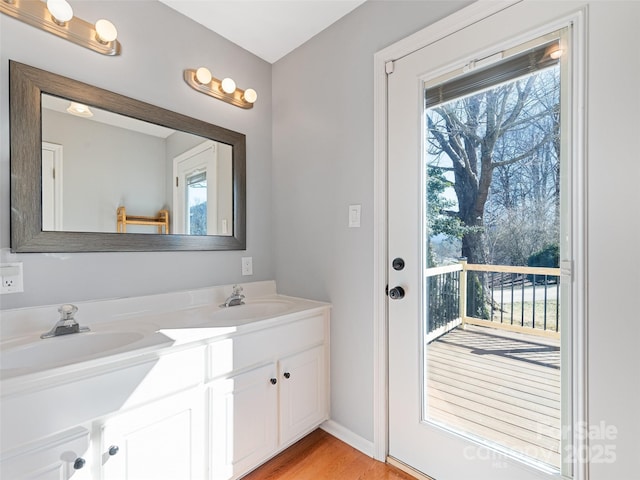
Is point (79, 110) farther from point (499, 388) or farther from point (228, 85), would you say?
point (499, 388)

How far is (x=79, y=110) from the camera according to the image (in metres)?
1.36

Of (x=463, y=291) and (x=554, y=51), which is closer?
(x=554, y=51)

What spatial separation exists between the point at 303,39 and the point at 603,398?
2.26 meters

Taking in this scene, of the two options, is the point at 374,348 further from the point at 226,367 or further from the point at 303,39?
the point at 303,39

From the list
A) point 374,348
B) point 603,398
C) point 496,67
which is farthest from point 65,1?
point 603,398

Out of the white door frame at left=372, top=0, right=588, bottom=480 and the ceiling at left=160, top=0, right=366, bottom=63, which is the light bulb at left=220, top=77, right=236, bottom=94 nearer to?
the ceiling at left=160, top=0, right=366, bottom=63

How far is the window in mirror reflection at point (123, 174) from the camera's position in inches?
51.4

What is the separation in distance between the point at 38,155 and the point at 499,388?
84.5 inches

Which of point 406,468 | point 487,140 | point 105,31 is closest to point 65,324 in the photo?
point 105,31

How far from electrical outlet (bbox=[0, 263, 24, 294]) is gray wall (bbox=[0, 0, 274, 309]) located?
0.02 meters

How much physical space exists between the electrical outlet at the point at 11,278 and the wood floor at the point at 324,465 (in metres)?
1.31

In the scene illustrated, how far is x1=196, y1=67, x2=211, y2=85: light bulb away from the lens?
1696 millimetres

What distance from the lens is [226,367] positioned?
132cm

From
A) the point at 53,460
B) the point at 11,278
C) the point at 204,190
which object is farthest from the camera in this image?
the point at 204,190
